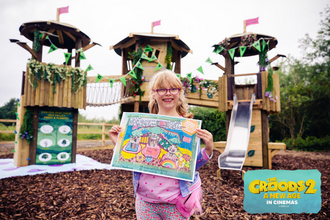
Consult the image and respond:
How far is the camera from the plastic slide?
17.6ft

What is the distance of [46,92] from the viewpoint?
22.7 ft

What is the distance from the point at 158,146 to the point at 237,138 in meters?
5.46

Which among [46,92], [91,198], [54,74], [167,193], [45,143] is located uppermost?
[54,74]

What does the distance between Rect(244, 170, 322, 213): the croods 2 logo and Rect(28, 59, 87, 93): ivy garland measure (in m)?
6.43

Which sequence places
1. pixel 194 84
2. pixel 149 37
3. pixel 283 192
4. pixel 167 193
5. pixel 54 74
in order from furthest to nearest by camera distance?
pixel 149 37
pixel 194 84
pixel 54 74
pixel 283 192
pixel 167 193

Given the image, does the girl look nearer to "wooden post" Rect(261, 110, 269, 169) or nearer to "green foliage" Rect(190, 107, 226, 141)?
"wooden post" Rect(261, 110, 269, 169)

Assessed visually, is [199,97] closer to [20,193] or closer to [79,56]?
[79,56]

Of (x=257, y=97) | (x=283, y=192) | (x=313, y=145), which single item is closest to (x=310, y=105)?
(x=313, y=145)

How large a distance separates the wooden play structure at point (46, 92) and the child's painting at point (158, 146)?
20.8ft

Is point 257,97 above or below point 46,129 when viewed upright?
above

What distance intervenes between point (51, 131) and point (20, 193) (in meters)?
3.48

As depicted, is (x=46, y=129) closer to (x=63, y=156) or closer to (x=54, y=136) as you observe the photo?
(x=54, y=136)

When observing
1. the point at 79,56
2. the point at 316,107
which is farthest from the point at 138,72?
the point at 316,107

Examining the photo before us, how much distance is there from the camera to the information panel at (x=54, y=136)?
716 cm
